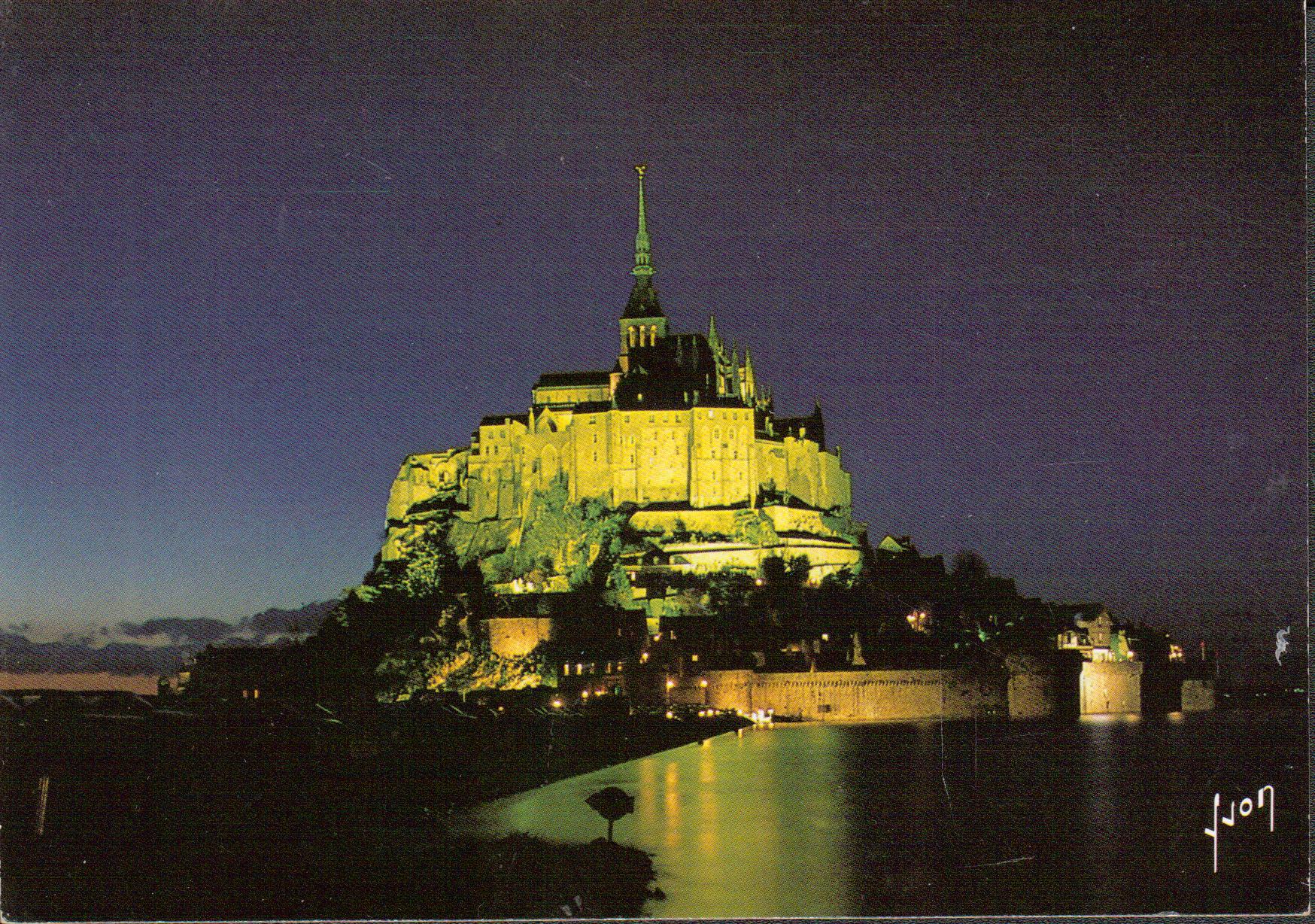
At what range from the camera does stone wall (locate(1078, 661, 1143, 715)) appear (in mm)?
57562

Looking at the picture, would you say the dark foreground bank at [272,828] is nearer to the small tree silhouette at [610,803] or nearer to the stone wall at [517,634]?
the small tree silhouette at [610,803]

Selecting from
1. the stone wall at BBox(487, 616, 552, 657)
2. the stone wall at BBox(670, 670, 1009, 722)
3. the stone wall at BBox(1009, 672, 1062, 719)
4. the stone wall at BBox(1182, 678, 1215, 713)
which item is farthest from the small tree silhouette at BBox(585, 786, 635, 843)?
the stone wall at BBox(1182, 678, 1215, 713)

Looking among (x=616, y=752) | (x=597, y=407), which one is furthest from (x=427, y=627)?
(x=597, y=407)

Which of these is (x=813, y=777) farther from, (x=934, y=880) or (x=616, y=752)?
(x=934, y=880)

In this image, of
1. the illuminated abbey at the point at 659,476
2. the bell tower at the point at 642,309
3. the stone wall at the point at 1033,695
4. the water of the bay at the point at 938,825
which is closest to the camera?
the water of the bay at the point at 938,825

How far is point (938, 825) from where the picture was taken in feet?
93.6

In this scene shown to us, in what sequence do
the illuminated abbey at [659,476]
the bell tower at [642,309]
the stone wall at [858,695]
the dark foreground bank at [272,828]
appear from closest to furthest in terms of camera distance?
1. the dark foreground bank at [272,828]
2. the stone wall at [858,695]
3. the illuminated abbey at [659,476]
4. the bell tower at [642,309]

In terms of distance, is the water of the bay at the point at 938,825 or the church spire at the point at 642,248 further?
the church spire at the point at 642,248

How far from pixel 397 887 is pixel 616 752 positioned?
60.5ft

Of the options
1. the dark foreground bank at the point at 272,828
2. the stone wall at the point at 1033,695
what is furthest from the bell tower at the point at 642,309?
the dark foreground bank at the point at 272,828

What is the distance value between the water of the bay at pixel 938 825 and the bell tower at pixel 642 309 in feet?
74.3

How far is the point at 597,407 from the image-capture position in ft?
192

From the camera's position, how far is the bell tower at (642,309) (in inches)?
2506

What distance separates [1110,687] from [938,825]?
32.2m
